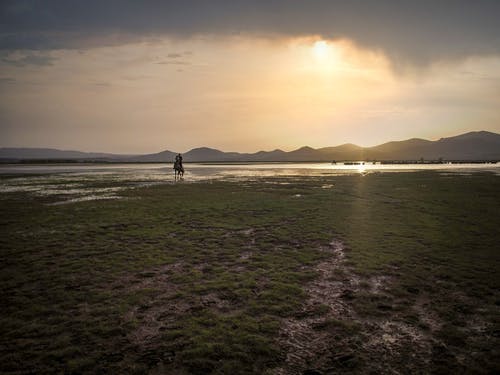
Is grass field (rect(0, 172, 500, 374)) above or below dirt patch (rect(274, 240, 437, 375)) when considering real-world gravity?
above

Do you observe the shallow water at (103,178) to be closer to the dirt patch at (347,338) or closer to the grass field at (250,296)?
the grass field at (250,296)

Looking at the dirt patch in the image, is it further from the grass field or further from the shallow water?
the shallow water

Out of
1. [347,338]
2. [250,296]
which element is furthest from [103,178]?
[347,338]

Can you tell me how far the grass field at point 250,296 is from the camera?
5.52 metres

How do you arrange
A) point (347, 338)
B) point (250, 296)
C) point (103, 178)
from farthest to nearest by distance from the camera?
point (103, 178) → point (250, 296) → point (347, 338)

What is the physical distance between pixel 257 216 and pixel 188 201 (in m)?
7.97

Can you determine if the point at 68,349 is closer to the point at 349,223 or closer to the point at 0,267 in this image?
the point at 0,267

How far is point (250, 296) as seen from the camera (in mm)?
7996

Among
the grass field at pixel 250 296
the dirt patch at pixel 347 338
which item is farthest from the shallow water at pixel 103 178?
the dirt patch at pixel 347 338

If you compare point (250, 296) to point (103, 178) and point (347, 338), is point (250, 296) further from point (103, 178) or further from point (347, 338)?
point (103, 178)

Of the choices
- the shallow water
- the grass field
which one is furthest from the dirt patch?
the shallow water

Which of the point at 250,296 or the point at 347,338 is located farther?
the point at 250,296

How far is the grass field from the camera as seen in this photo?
18.1ft

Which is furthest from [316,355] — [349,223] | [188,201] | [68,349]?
[188,201]
